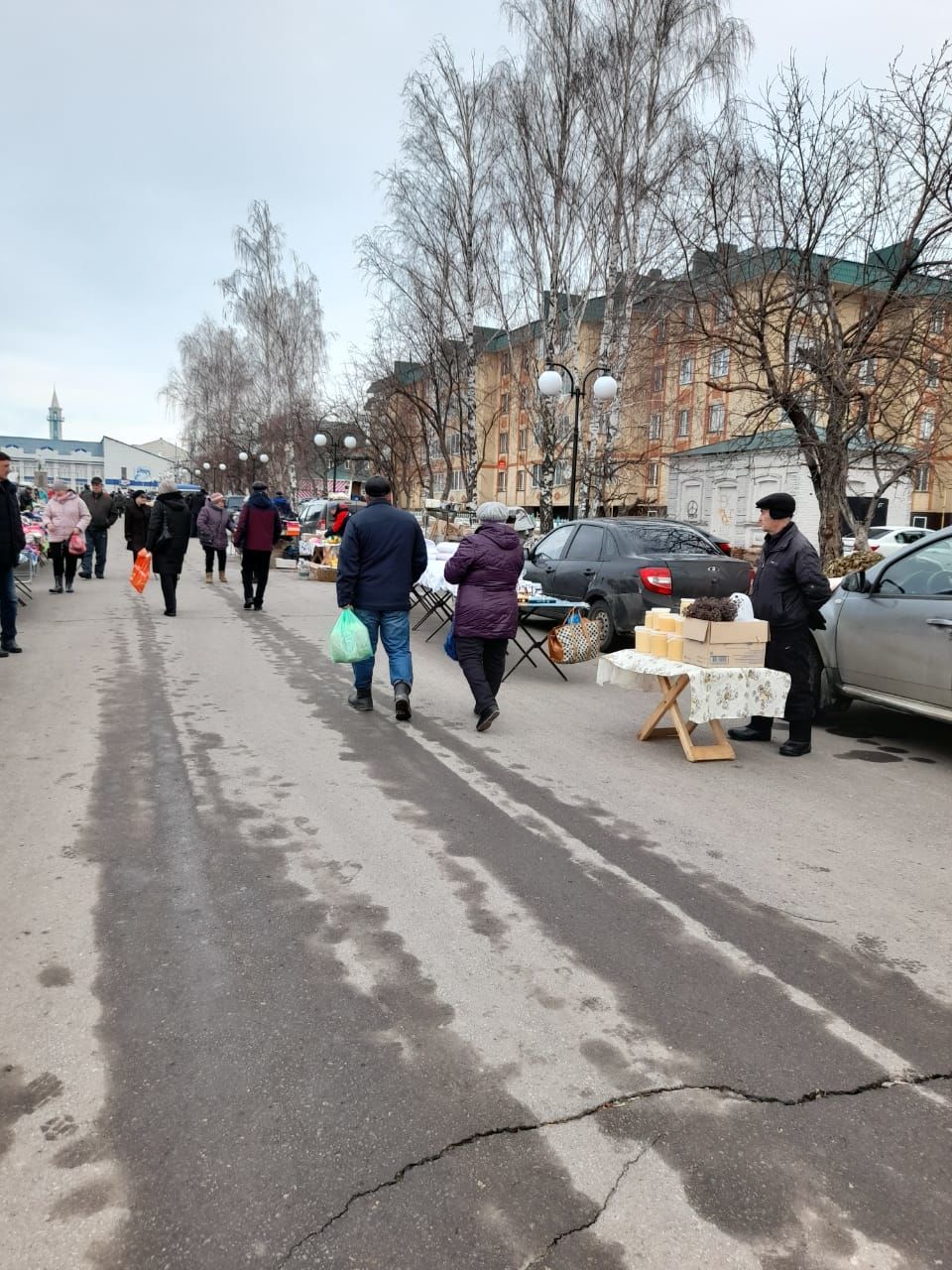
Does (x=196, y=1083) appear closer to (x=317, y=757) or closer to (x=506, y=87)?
(x=317, y=757)

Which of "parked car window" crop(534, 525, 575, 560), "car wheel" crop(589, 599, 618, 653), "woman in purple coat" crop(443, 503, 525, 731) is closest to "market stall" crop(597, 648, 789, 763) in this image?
"woman in purple coat" crop(443, 503, 525, 731)

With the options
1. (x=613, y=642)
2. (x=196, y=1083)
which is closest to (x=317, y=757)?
(x=196, y=1083)

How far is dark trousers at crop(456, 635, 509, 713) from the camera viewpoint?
6.95m

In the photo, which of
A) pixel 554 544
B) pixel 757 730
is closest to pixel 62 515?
pixel 554 544

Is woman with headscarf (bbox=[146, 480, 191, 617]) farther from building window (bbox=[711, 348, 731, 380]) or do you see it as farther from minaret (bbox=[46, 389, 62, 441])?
minaret (bbox=[46, 389, 62, 441])

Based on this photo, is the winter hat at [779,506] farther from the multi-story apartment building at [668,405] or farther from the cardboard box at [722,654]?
the multi-story apartment building at [668,405]

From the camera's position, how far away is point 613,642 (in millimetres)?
10508

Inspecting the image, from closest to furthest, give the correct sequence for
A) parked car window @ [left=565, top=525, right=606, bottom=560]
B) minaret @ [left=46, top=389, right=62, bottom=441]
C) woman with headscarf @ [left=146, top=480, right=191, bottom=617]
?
1. parked car window @ [left=565, top=525, right=606, bottom=560]
2. woman with headscarf @ [left=146, top=480, right=191, bottom=617]
3. minaret @ [left=46, top=389, right=62, bottom=441]

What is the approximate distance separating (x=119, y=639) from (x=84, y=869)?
23.6 ft

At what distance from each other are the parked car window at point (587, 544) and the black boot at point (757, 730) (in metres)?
4.11

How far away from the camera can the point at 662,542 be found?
10.3 metres

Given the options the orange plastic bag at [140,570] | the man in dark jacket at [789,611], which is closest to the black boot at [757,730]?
the man in dark jacket at [789,611]

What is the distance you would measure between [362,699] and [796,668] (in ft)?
11.3

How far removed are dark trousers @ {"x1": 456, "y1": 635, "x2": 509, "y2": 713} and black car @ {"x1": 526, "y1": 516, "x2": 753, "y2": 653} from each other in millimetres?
3066
